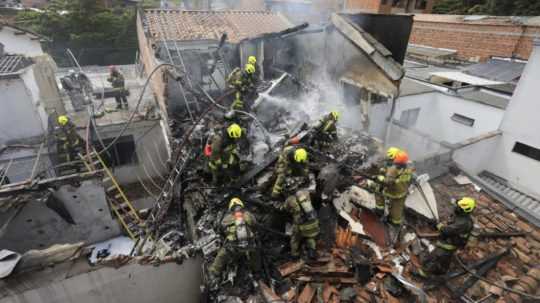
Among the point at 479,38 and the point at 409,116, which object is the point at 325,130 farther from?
the point at 479,38

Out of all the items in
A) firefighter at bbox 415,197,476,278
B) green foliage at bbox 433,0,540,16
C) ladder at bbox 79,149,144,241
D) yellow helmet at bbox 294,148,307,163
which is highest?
green foliage at bbox 433,0,540,16

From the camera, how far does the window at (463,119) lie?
11.4 meters

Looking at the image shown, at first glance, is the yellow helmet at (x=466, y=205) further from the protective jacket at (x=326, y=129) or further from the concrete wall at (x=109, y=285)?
the concrete wall at (x=109, y=285)

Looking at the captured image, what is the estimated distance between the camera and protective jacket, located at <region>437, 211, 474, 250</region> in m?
4.62

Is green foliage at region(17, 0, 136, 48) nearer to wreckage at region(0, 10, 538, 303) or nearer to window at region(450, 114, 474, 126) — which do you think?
wreckage at region(0, 10, 538, 303)

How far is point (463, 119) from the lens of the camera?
11609mm

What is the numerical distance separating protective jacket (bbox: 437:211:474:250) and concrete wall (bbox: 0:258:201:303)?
15.0ft

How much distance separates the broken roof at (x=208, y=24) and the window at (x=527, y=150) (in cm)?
1060

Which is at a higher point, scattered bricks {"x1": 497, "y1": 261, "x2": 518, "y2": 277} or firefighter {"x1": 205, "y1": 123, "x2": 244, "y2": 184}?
firefighter {"x1": 205, "y1": 123, "x2": 244, "y2": 184}

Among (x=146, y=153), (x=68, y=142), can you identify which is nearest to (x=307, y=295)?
(x=68, y=142)

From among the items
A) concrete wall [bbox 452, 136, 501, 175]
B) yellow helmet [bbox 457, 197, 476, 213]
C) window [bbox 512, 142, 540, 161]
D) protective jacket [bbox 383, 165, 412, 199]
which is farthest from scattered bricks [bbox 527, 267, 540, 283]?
window [bbox 512, 142, 540, 161]

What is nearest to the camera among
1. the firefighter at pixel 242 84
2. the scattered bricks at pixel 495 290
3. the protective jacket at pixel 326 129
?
the scattered bricks at pixel 495 290

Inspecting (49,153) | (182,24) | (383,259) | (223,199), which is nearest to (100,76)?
(182,24)

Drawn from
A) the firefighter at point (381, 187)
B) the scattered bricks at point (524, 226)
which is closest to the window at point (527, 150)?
the scattered bricks at point (524, 226)
